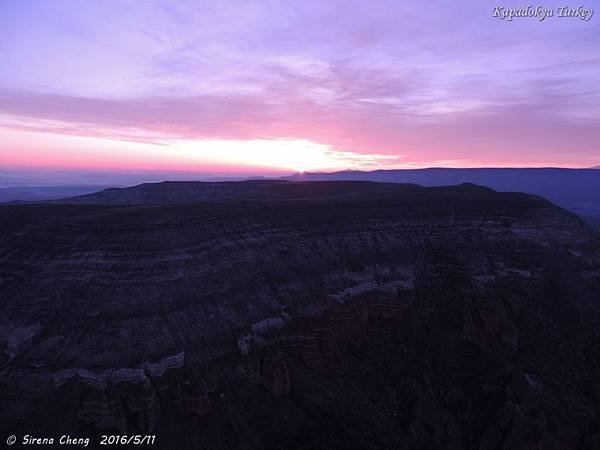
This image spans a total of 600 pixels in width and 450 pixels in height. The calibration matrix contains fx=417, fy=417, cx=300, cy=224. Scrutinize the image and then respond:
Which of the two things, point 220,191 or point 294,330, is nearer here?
point 294,330

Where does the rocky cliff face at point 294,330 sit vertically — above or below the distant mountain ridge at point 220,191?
below

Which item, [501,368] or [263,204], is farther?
[263,204]

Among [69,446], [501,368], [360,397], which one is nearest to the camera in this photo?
[69,446]

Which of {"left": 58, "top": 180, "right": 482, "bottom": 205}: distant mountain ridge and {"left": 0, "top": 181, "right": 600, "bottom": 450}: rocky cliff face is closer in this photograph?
{"left": 0, "top": 181, "right": 600, "bottom": 450}: rocky cliff face

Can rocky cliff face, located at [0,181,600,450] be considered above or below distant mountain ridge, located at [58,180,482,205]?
below

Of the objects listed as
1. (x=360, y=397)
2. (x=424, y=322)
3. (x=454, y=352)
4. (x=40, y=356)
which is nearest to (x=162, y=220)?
→ (x=40, y=356)

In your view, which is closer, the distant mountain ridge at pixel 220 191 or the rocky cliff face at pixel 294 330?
the rocky cliff face at pixel 294 330

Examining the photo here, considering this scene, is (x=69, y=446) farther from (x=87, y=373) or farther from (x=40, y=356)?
(x=40, y=356)

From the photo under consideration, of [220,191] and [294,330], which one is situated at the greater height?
[220,191]
